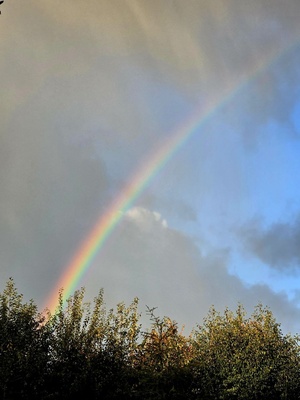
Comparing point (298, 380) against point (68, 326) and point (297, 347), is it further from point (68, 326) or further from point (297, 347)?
point (68, 326)

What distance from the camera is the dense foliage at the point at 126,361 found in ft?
113

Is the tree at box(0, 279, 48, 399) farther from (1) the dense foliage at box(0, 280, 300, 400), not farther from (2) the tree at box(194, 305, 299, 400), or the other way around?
(2) the tree at box(194, 305, 299, 400)

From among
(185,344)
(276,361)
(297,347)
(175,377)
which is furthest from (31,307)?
(297,347)

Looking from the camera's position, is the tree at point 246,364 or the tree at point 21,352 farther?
the tree at point 246,364

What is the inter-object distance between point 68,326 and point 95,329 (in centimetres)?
269

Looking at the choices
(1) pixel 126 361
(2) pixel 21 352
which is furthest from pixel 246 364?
(2) pixel 21 352

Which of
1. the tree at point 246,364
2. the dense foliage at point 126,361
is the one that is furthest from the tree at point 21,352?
the tree at point 246,364

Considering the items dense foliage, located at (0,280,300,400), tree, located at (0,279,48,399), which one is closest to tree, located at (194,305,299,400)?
dense foliage, located at (0,280,300,400)

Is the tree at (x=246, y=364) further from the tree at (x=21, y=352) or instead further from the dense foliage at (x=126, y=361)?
the tree at (x=21, y=352)

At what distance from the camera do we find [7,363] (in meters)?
33.0

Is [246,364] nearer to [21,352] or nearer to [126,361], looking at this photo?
[126,361]

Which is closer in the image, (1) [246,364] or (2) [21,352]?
(2) [21,352]

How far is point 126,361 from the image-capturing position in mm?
39094

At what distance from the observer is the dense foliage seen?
34.5m
